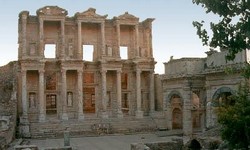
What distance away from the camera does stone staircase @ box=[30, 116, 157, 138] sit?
110 ft

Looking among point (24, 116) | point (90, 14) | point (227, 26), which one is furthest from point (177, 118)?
point (227, 26)

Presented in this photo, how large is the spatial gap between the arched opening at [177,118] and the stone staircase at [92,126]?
5.98ft

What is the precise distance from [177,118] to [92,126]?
7987mm

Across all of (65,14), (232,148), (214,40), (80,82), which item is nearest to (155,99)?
(80,82)

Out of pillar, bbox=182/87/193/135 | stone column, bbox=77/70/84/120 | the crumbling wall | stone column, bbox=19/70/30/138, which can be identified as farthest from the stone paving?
stone column, bbox=77/70/84/120

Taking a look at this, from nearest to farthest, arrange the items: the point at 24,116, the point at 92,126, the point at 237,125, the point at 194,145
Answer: the point at 237,125
the point at 194,145
the point at 24,116
the point at 92,126

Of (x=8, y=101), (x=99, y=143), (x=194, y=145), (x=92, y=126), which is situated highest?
(x=8, y=101)

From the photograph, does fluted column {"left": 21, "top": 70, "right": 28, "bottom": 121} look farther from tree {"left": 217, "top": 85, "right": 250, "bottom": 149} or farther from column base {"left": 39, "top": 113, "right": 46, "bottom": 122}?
tree {"left": 217, "top": 85, "right": 250, "bottom": 149}

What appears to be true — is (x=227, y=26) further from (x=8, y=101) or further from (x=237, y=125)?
(x=8, y=101)

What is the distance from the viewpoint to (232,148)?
17578 mm

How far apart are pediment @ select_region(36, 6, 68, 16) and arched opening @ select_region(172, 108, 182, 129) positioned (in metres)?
13.3

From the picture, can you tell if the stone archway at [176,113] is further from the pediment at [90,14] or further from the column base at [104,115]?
the pediment at [90,14]

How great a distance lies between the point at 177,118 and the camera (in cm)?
3747

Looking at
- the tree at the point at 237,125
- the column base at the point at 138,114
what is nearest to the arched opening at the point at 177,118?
the column base at the point at 138,114
